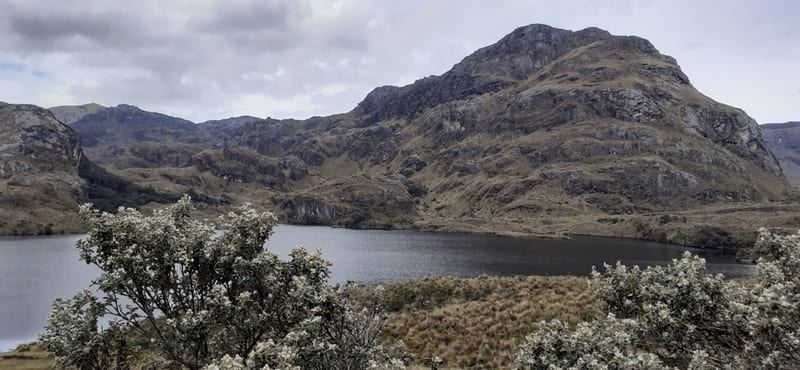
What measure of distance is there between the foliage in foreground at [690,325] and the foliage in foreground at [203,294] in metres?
4.22

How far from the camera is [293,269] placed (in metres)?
9.81

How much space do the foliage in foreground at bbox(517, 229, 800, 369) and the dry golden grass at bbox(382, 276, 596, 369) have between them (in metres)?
11.1

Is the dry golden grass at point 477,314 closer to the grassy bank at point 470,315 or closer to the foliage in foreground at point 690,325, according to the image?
the grassy bank at point 470,315

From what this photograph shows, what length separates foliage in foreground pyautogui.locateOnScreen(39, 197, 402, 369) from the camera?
9367mm

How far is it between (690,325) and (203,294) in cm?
1177

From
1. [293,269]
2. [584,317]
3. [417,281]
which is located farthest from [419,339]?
[293,269]

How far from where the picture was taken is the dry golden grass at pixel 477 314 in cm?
2454

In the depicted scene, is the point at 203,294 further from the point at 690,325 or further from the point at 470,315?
the point at 470,315

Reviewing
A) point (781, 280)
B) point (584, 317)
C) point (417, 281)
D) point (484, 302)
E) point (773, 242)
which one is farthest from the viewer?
point (417, 281)

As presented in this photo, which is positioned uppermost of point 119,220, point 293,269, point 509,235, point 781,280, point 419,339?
point 119,220

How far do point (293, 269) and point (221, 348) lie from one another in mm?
3601

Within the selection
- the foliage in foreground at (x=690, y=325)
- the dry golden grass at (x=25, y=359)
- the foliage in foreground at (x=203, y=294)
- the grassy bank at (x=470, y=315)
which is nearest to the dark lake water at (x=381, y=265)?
the dry golden grass at (x=25, y=359)

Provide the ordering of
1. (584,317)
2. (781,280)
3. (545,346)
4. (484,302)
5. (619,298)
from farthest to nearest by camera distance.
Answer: (484,302)
(584,317)
(619,298)
(781,280)
(545,346)

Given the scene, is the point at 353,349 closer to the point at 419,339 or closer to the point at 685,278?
the point at 685,278
